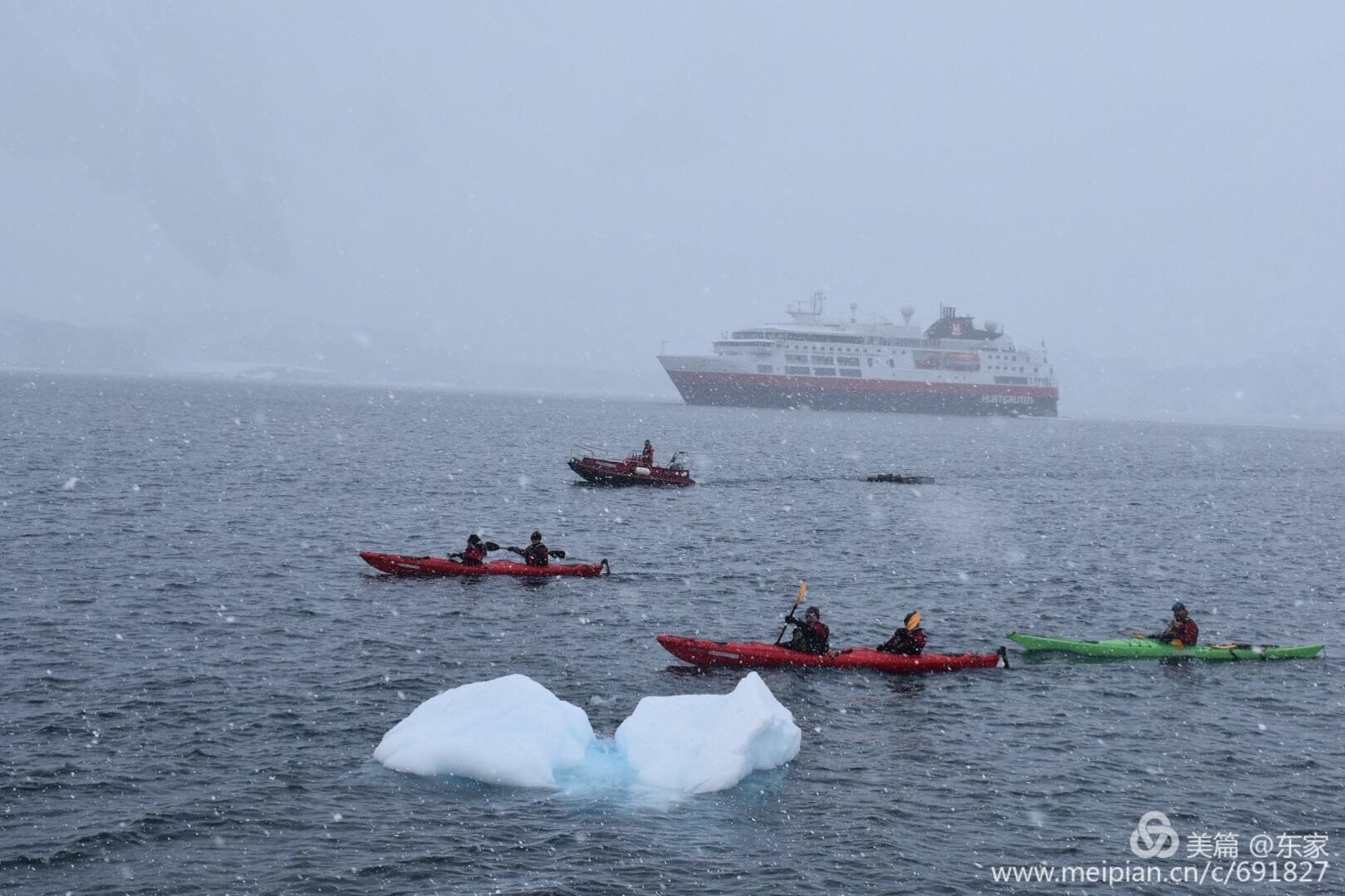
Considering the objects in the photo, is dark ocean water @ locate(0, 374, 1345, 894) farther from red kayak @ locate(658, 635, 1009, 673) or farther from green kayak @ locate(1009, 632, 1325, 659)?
red kayak @ locate(658, 635, 1009, 673)

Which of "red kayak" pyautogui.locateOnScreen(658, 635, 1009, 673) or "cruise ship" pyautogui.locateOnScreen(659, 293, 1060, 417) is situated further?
"cruise ship" pyautogui.locateOnScreen(659, 293, 1060, 417)

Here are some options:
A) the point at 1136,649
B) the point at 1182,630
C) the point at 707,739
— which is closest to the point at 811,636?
the point at 707,739

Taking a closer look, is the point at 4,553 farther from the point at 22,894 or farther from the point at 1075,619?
the point at 1075,619

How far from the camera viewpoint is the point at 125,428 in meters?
93.3

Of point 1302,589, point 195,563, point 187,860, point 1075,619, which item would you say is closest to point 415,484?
point 195,563

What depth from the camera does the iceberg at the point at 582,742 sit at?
55.7 ft

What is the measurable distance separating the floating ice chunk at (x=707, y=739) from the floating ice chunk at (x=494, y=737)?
104 centimetres

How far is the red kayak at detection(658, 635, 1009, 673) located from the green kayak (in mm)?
2226

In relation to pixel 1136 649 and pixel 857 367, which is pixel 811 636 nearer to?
pixel 1136 649

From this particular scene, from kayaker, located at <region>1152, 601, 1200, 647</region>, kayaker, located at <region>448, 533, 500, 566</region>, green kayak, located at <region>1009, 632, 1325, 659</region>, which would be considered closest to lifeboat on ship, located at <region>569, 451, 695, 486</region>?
kayaker, located at <region>448, 533, 500, 566</region>

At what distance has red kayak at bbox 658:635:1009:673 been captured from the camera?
24375 millimetres

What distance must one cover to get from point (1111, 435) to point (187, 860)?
177m

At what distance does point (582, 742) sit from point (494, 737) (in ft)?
5.11

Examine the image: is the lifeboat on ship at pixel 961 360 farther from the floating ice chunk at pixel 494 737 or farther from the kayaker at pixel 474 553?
the floating ice chunk at pixel 494 737
